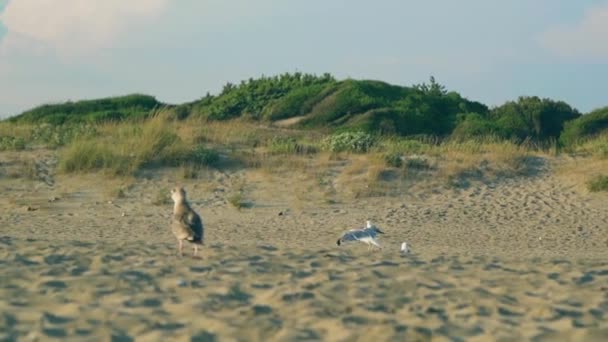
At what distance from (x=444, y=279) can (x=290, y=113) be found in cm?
3028

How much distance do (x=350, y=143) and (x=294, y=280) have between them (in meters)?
15.5

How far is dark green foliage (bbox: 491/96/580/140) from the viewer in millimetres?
36469

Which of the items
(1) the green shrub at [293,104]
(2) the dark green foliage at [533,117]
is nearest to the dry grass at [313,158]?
(2) the dark green foliage at [533,117]

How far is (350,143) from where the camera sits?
2472 cm

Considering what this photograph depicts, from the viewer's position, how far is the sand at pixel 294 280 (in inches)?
288

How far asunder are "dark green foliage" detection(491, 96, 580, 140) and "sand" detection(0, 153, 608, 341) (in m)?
17.7

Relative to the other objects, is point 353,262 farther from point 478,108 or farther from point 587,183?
point 478,108

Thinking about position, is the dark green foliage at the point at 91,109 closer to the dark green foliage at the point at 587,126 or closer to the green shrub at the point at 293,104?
the green shrub at the point at 293,104

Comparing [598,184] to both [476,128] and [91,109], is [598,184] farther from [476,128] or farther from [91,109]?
[91,109]

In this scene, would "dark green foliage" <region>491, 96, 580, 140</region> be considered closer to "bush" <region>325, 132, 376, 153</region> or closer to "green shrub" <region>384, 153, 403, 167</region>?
"bush" <region>325, 132, 376, 153</region>

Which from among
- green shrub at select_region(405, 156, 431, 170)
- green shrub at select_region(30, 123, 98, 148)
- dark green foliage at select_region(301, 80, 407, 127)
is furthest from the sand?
dark green foliage at select_region(301, 80, 407, 127)

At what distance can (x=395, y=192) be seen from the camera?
20828 mm

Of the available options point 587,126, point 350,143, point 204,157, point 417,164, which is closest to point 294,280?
point 204,157

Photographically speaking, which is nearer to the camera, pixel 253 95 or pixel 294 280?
pixel 294 280
